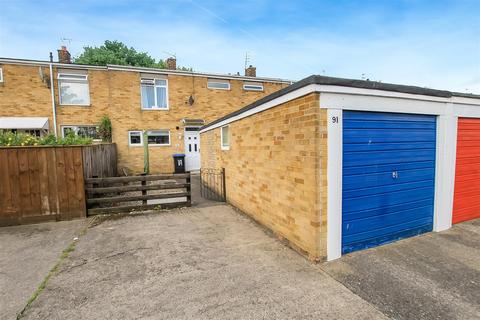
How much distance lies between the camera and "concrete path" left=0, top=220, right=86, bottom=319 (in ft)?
8.53

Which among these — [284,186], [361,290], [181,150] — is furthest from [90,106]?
[361,290]

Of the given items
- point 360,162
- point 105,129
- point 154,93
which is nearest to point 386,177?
point 360,162

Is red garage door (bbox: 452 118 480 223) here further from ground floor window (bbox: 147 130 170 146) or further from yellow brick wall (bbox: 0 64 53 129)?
yellow brick wall (bbox: 0 64 53 129)

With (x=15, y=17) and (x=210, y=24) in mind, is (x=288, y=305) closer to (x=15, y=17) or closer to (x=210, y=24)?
(x=210, y=24)

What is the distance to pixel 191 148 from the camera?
1392 centimetres

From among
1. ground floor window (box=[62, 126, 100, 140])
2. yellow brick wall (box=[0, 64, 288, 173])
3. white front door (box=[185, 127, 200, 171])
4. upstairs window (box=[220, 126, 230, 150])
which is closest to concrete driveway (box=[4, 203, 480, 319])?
upstairs window (box=[220, 126, 230, 150])

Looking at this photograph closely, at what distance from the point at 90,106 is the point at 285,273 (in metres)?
13.5

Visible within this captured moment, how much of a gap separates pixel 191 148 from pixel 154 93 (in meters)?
3.79

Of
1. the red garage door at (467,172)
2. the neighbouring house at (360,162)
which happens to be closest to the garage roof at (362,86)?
the neighbouring house at (360,162)

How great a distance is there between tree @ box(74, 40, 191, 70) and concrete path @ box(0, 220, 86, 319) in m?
25.9

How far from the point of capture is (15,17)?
22.6 ft

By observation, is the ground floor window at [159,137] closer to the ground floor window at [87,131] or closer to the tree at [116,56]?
the ground floor window at [87,131]

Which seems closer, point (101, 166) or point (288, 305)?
point (288, 305)

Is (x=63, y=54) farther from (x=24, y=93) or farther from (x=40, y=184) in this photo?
(x=40, y=184)
